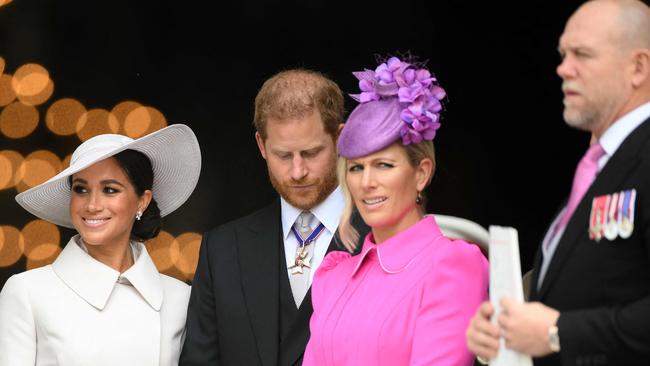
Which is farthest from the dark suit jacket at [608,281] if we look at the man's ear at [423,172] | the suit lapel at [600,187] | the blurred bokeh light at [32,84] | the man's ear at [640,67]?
the blurred bokeh light at [32,84]

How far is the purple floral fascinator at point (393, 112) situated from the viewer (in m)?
3.54

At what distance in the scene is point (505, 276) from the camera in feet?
9.96

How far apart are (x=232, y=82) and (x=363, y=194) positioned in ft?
9.58

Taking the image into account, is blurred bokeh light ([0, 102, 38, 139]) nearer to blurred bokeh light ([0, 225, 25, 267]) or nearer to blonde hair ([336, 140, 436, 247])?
blurred bokeh light ([0, 225, 25, 267])

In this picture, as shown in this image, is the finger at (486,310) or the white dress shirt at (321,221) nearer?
the finger at (486,310)

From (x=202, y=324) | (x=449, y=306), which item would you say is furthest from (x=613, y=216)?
(x=202, y=324)

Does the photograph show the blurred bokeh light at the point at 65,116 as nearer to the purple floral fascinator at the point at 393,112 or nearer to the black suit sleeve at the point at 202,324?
the black suit sleeve at the point at 202,324

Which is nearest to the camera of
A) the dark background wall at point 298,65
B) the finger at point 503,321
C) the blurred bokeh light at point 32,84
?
the finger at point 503,321

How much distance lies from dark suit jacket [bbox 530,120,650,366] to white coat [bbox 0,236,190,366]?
5.34 feet

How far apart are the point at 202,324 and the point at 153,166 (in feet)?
2.11

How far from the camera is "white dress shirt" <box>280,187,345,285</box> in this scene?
4281mm

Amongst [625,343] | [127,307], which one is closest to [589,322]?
[625,343]

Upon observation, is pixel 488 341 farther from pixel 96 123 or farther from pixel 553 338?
pixel 96 123

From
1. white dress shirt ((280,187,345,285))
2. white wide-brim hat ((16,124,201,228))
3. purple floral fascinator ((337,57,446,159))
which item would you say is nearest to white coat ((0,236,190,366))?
white wide-brim hat ((16,124,201,228))
